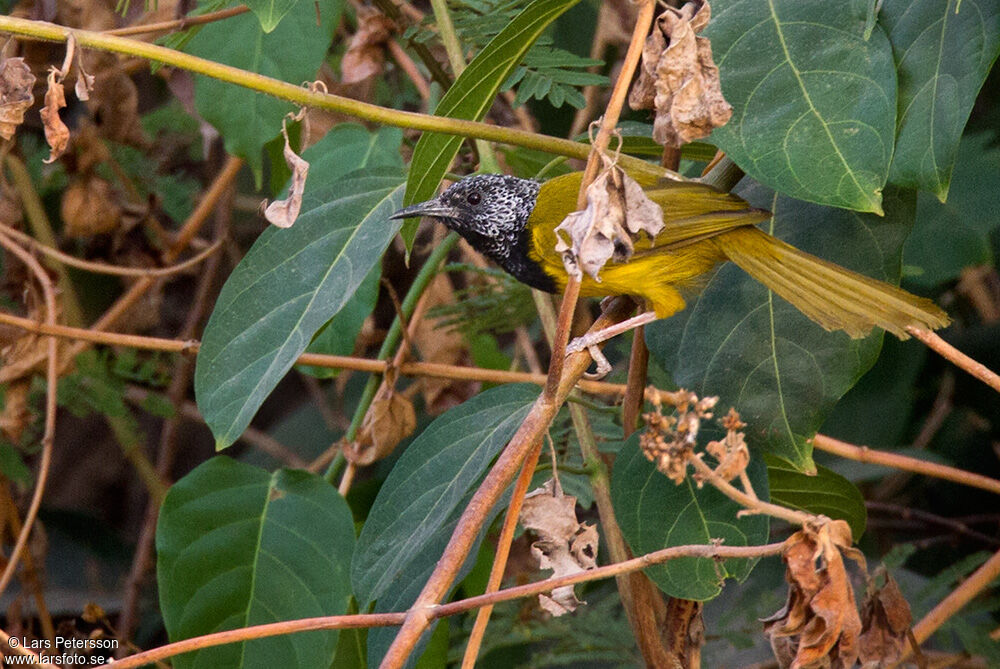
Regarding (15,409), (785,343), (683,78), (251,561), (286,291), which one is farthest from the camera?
(15,409)

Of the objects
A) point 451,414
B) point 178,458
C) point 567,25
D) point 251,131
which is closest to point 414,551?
point 451,414

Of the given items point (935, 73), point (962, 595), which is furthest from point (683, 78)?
point (962, 595)

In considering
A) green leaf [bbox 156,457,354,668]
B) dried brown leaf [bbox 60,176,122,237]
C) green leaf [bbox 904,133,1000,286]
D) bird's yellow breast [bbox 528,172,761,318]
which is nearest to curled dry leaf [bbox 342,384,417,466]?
green leaf [bbox 156,457,354,668]

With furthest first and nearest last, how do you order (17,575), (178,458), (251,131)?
(178,458), (17,575), (251,131)

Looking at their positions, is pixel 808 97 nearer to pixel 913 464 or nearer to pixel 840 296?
pixel 840 296

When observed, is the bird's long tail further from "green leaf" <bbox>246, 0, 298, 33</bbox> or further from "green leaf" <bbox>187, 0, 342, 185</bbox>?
"green leaf" <bbox>187, 0, 342, 185</bbox>

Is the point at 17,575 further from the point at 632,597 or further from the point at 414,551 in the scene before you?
the point at 632,597

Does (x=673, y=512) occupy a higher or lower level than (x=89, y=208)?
lower
